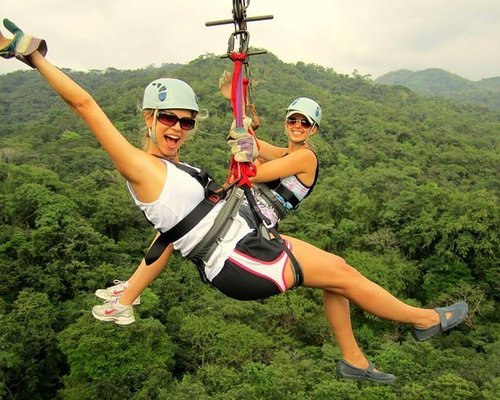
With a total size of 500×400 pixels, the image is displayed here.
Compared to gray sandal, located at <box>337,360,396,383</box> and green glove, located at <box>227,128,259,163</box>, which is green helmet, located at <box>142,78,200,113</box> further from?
gray sandal, located at <box>337,360,396,383</box>

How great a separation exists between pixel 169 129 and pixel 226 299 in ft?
60.4

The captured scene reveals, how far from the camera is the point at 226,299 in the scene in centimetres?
2023

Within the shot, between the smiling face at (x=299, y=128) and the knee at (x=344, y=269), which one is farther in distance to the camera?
the smiling face at (x=299, y=128)

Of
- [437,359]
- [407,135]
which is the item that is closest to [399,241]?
[437,359]

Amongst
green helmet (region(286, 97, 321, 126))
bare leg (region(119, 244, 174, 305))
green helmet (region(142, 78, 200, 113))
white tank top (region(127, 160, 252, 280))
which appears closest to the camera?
white tank top (region(127, 160, 252, 280))

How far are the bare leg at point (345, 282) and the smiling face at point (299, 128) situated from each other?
2.76 ft

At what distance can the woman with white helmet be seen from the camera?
2064mm

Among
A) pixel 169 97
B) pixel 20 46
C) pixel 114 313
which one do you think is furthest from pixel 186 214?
pixel 114 313

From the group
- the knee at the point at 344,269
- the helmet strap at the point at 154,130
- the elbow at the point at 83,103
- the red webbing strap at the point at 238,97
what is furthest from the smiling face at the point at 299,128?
the elbow at the point at 83,103

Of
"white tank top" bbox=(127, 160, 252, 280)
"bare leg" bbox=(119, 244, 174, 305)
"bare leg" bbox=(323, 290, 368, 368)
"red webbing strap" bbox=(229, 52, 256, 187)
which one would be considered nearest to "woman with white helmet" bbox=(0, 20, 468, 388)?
"white tank top" bbox=(127, 160, 252, 280)

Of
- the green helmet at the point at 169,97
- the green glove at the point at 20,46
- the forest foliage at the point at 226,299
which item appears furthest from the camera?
the forest foliage at the point at 226,299

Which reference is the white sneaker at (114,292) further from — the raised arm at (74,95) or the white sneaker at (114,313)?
the raised arm at (74,95)

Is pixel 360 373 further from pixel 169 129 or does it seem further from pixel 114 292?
pixel 169 129

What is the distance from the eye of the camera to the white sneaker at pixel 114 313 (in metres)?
3.03
